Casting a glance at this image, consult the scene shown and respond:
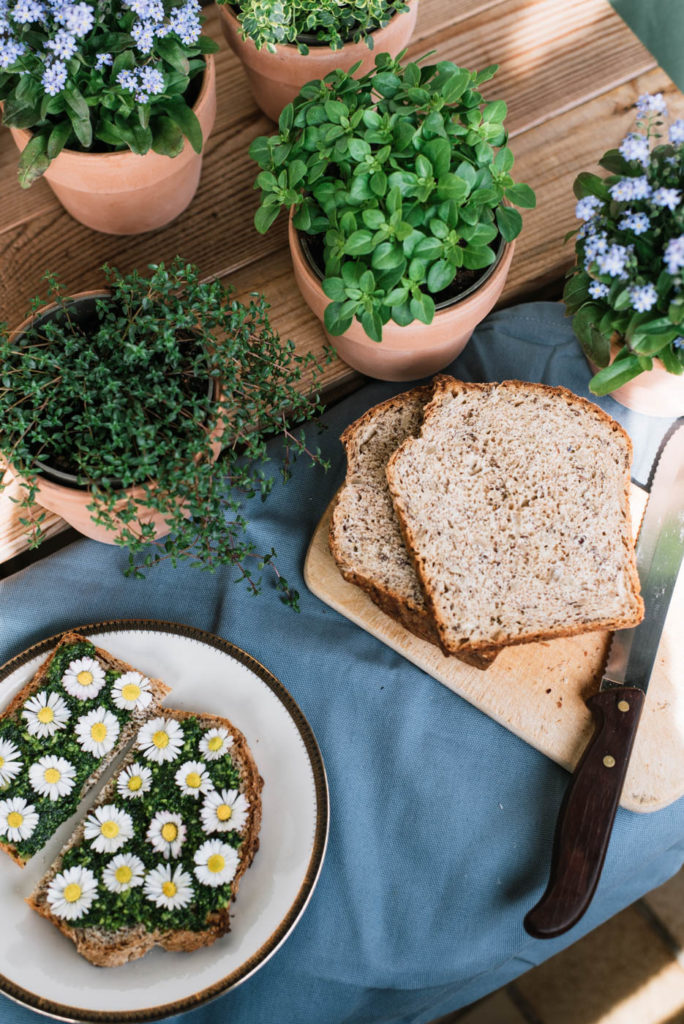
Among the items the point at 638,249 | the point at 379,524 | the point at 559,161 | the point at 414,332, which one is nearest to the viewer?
the point at 638,249

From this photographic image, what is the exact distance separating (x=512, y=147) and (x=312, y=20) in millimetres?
520

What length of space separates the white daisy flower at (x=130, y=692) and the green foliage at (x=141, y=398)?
23 centimetres

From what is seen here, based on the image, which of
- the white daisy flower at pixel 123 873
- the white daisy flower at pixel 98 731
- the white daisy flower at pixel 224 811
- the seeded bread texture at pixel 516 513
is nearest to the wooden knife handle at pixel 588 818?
the seeded bread texture at pixel 516 513

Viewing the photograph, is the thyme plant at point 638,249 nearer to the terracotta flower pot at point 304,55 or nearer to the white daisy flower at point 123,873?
the terracotta flower pot at point 304,55

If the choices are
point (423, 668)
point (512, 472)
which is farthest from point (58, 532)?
point (512, 472)

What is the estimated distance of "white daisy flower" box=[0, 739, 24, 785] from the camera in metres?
1.27

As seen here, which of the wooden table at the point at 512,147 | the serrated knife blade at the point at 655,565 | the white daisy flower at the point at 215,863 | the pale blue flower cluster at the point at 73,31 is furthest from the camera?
the wooden table at the point at 512,147

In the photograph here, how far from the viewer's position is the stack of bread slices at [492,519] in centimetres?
129

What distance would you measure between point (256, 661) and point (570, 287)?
76 cm

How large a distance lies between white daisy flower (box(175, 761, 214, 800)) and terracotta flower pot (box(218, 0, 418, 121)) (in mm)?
1084

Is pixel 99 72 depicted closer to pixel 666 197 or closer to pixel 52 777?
pixel 666 197

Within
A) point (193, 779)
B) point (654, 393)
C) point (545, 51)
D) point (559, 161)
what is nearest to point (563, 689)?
point (654, 393)

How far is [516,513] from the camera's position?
132cm

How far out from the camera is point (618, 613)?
1.30 m
